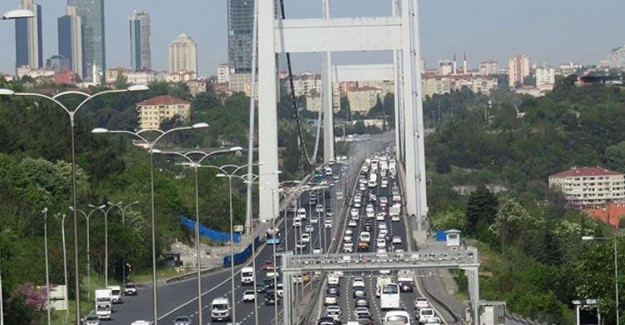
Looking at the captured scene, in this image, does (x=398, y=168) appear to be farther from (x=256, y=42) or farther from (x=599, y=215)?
(x=256, y=42)

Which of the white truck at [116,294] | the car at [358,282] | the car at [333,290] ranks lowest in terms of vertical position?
the car at [358,282]

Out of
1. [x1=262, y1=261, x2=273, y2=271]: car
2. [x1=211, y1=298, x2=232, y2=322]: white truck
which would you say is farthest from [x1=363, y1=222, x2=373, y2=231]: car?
[x1=211, y1=298, x2=232, y2=322]: white truck

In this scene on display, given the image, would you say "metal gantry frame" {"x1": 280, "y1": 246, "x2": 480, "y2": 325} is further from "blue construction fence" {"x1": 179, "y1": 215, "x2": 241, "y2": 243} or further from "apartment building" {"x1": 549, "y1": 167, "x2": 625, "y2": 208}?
"apartment building" {"x1": 549, "y1": 167, "x2": 625, "y2": 208}

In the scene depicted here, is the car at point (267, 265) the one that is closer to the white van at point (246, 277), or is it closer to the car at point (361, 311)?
the white van at point (246, 277)

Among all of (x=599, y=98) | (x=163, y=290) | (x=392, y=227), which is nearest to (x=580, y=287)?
(x=163, y=290)

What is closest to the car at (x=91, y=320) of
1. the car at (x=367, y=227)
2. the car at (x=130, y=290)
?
the car at (x=130, y=290)

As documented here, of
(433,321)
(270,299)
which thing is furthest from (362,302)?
(433,321)

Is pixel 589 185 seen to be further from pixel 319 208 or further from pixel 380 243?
pixel 380 243
